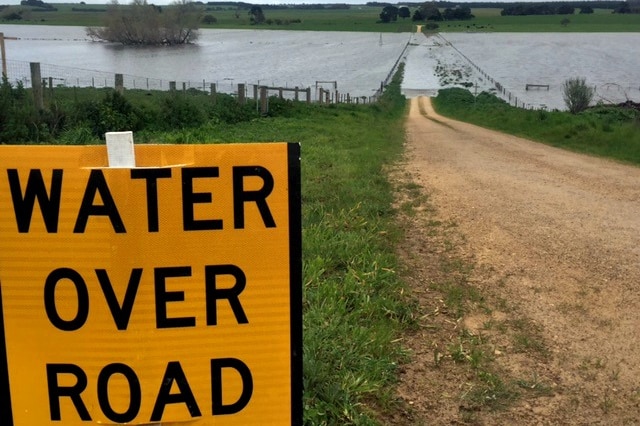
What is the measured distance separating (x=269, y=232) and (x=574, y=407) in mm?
2215

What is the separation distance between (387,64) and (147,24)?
31053 mm

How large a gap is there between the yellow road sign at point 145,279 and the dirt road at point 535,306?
1546 millimetres

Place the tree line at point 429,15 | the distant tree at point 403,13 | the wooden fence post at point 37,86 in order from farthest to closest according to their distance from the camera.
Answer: the distant tree at point 403,13 < the tree line at point 429,15 < the wooden fence post at point 37,86

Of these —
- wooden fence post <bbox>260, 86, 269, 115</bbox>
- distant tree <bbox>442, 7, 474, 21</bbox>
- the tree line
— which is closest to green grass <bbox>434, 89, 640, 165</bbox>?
wooden fence post <bbox>260, 86, 269, 115</bbox>

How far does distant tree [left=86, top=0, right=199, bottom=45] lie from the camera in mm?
81000

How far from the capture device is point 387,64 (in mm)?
76875

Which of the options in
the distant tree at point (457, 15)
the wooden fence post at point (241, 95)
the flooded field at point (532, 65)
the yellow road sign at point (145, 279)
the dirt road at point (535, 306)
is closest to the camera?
the yellow road sign at point (145, 279)

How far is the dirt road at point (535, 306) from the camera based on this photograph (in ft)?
10.8

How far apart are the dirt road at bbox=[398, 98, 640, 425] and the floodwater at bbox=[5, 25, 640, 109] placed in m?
22.8

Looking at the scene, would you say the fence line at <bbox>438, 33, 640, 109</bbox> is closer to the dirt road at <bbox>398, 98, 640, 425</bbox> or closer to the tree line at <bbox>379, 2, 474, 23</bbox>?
the dirt road at <bbox>398, 98, 640, 425</bbox>

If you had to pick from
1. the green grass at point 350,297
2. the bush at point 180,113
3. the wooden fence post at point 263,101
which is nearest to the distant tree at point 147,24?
the wooden fence post at point 263,101

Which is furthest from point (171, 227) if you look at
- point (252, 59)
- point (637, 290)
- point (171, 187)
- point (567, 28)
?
point (567, 28)

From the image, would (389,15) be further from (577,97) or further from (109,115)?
(109,115)

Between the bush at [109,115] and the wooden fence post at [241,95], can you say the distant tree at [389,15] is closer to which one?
the wooden fence post at [241,95]
